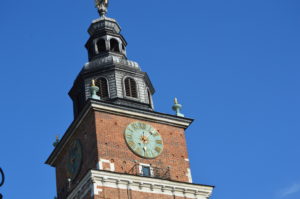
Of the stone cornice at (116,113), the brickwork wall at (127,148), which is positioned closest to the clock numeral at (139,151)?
the brickwork wall at (127,148)

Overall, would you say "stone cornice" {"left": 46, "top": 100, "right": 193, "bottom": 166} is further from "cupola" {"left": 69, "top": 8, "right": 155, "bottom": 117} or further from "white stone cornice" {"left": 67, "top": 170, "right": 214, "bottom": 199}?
"white stone cornice" {"left": 67, "top": 170, "right": 214, "bottom": 199}

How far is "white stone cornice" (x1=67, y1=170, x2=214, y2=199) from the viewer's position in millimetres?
26197

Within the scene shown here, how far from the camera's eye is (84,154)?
29.0 m

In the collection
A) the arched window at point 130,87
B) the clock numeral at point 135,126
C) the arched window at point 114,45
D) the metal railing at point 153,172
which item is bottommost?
the metal railing at point 153,172

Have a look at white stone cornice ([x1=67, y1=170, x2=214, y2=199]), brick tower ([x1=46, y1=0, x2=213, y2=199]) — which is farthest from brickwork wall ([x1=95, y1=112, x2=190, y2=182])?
white stone cornice ([x1=67, y1=170, x2=214, y2=199])

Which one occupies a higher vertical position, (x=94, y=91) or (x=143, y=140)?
(x=94, y=91)

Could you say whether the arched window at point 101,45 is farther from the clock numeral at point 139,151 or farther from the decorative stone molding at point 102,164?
the decorative stone molding at point 102,164

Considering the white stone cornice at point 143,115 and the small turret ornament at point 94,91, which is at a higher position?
the small turret ornament at point 94,91

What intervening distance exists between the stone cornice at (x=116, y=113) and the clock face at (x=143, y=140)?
1.75ft

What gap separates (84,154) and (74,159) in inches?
46.7

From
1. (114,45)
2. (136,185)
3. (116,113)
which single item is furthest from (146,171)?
(114,45)

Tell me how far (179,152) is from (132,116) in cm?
316

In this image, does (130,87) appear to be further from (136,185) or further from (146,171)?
(136,185)

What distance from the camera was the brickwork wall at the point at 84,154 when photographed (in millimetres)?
27984
